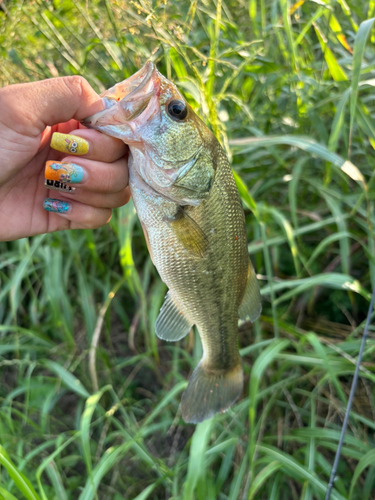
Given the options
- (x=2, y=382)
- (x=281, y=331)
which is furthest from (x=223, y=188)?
(x=2, y=382)

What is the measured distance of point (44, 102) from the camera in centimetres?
110

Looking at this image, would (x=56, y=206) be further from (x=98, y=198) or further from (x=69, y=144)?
(x=69, y=144)

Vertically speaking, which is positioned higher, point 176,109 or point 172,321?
point 176,109

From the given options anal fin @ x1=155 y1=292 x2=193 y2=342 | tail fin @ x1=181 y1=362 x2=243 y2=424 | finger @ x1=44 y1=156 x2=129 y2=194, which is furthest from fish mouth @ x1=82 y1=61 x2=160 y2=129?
tail fin @ x1=181 y1=362 x2=243 y2=424

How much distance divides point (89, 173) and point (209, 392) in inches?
35.3

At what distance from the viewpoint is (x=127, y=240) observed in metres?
1.58

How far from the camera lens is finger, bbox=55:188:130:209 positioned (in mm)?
1307

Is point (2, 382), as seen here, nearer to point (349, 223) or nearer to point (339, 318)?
point (339, 318)

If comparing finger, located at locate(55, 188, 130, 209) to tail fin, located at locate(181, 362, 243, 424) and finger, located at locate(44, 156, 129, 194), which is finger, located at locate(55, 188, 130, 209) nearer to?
finger, located at locate(44, 156, 129, 194)

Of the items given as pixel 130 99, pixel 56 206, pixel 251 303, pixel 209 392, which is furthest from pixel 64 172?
pixel 209 392

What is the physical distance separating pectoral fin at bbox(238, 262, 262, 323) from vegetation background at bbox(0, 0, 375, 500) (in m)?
0.22

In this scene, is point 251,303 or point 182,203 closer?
point 182,203

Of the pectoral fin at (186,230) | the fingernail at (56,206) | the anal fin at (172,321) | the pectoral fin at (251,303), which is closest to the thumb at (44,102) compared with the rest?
the fingernail at (56,206)

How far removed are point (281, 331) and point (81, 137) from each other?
1.40 meters
